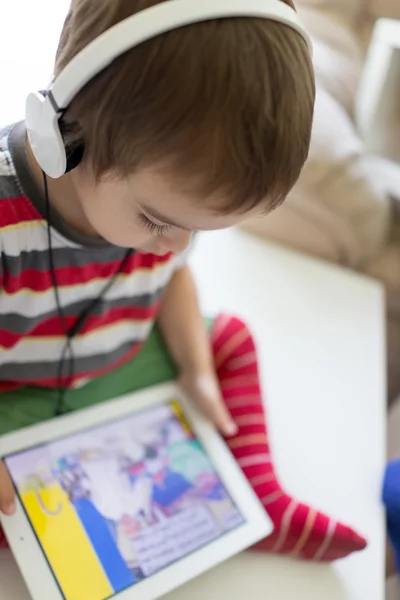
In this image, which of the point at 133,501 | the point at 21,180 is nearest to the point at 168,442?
the point at 133,501

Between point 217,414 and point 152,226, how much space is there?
0.97 feet

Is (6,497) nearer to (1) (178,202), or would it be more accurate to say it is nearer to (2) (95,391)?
(2) (95,391)

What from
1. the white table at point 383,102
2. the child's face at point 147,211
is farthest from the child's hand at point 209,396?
the white table at point 383,102

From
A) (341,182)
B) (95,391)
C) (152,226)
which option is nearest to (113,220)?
(152,226)

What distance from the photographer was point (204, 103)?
1.43 ft

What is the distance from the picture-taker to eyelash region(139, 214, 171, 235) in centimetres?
53

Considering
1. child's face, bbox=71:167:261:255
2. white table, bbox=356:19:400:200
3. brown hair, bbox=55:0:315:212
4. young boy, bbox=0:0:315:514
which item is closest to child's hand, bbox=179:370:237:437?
young boy, bbox=0:0:315:514

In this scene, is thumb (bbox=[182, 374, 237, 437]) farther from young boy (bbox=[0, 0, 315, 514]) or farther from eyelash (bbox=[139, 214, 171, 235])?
eyelash (bbox=[139, 214, 171, 235])

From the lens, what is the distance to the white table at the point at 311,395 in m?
0.69

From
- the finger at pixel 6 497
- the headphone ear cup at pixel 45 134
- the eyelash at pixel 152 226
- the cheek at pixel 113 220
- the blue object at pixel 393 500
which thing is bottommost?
the blue object at pixel 393 500

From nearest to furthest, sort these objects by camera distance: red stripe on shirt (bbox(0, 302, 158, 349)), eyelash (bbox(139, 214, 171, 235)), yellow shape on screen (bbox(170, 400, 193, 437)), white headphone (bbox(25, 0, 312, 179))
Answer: white headphone (bbox(25, 0, 312, 179)), eyelash (bbox(139, 214, 171, 235)), red stripe on shirt (bbox(0, 302, 158, 349)), yellow shape on screen (bbox(170, 400, 193, 437))

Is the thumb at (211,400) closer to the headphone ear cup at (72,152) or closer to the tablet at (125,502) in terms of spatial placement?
the tablet at (125,502)

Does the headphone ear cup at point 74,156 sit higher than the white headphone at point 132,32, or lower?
lower

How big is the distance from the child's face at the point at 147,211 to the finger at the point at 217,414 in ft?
0.76
